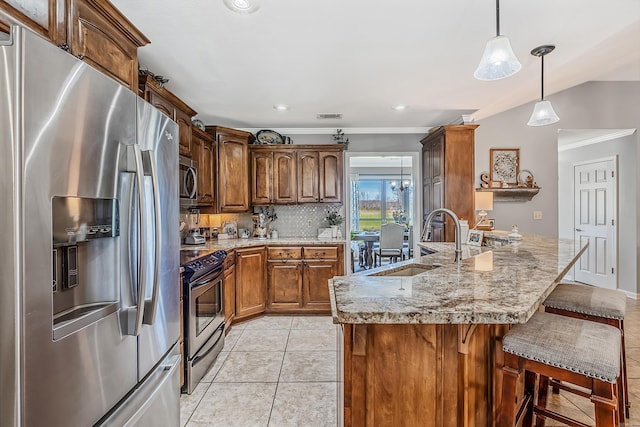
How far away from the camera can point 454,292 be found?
1300mm

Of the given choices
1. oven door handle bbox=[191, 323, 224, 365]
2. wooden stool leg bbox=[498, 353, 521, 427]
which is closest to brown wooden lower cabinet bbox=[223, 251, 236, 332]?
oven door handle bbox=[191, 323, 224, 365]

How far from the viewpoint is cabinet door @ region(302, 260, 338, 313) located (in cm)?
386

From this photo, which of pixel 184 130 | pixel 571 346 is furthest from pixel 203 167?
pixel 571 346

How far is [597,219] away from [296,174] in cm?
488

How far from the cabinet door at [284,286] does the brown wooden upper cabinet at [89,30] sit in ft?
8.37

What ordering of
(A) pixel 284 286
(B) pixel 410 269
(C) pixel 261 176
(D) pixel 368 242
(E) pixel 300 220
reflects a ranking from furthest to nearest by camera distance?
(D) pixel 368 242
(E) pixel 300 220
(C) pixel 261 176
(A) pixel 284 286
(B) pixel 410 269

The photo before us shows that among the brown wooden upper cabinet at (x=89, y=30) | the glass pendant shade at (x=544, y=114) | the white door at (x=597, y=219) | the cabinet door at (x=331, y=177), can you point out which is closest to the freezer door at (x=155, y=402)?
the brown wooden upper cabinet at (x=89, y=30)

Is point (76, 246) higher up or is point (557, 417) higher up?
point (76, 246)

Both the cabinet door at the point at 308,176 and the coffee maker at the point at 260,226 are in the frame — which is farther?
the coffee maker at the point at 260,226

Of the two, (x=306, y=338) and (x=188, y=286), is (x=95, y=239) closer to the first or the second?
(x=188, y=286)

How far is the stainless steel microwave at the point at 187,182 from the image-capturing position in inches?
110

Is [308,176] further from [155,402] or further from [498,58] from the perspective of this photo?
[155,402]

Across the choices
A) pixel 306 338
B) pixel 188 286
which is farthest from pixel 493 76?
pixel 306 338

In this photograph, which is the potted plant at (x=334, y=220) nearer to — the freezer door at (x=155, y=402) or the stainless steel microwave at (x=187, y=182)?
the stainless steel microwave at (x=187, y=182)
